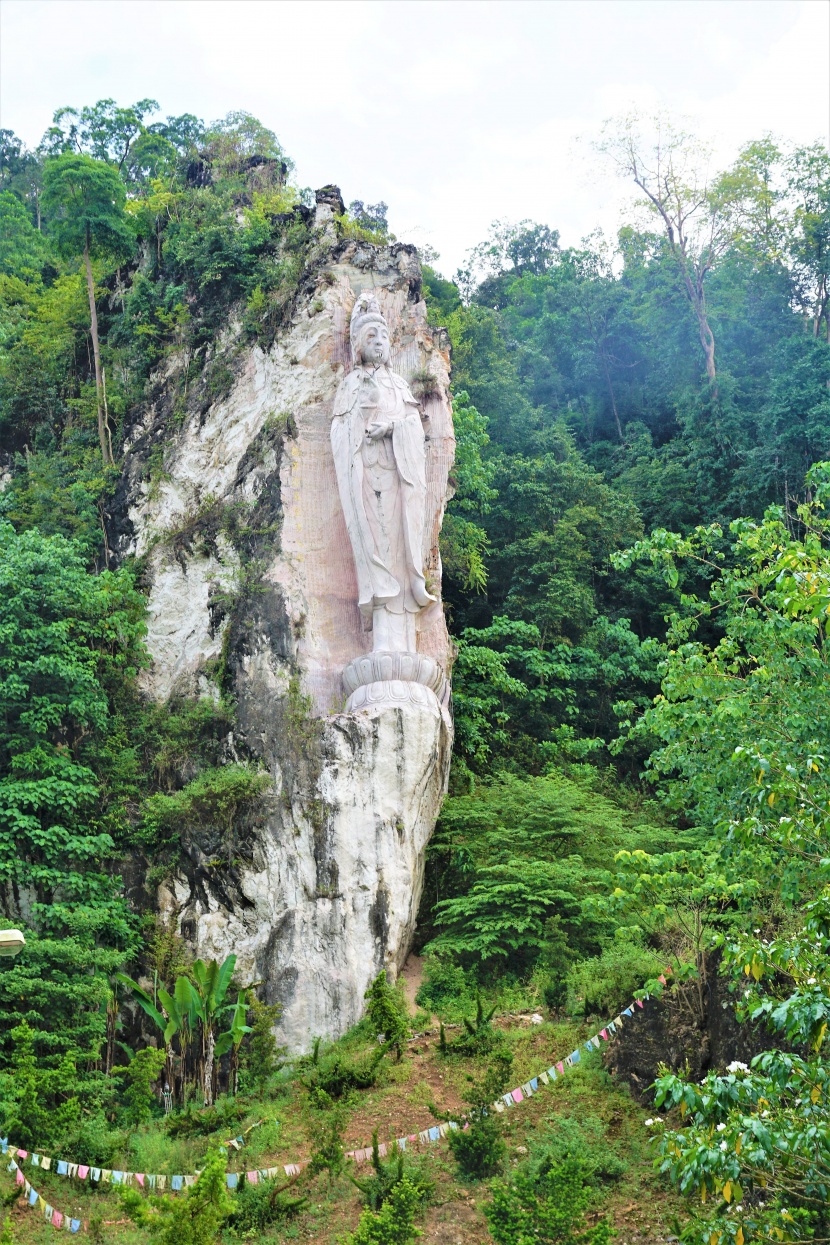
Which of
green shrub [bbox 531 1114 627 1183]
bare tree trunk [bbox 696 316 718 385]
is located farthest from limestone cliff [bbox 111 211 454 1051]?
bare tree trunk [bbox 696 316 718 385]

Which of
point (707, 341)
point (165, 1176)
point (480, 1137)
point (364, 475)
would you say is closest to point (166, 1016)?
point (165, 1176)

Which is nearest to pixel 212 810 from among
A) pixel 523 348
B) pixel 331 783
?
pixel 331 783

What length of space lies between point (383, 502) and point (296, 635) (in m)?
1.80

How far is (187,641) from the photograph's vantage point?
1523 centimetres

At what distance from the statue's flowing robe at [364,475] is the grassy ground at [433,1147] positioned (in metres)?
4.87

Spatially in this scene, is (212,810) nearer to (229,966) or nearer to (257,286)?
(229,966)

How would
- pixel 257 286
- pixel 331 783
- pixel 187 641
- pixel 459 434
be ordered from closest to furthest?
pixel 331 783 → pixel 187 641 → pixel 257 286 → pixel 459 434

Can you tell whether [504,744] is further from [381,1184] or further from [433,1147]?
[381,1184]

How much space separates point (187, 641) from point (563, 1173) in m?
8.87

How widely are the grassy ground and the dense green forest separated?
0.06 metres

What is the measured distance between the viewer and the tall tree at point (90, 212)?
19078 millimetres

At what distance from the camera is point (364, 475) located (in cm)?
1459

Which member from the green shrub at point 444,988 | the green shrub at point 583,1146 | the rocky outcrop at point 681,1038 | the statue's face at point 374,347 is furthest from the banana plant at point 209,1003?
the statue's face at point 374,347

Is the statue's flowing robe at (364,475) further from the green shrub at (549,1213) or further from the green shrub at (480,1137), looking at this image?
the green shrub at (549,1213)
